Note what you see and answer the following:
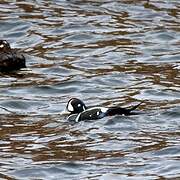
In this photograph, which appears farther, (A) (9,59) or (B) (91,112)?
(A) (9,59)

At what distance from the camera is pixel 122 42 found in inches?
866

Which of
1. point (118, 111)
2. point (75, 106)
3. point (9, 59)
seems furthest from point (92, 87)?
point (118, 111)

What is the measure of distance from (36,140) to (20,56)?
578 cm

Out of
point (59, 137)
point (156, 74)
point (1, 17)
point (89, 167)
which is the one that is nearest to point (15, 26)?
point (1, 17)

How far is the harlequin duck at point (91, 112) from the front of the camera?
51.6 feet

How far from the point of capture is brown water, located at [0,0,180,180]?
1323cm

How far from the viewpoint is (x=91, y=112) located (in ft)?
51.7

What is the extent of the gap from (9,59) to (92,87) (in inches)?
86.6

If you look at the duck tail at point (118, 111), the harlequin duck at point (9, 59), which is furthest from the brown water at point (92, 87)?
the harlequin duck at point (9, 59)

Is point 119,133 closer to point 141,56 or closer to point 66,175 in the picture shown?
point 66,175

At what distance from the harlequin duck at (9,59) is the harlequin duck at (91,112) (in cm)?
395

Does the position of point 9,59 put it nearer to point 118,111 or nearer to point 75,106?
point 75,106

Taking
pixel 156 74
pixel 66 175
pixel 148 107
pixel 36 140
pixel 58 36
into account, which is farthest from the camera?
pixel 58 36

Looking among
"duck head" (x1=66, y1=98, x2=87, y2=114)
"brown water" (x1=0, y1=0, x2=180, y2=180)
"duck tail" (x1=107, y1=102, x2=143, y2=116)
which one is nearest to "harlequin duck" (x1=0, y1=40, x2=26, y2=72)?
"brown water" (x1=0, y1=0, x2=180, y2=180)
